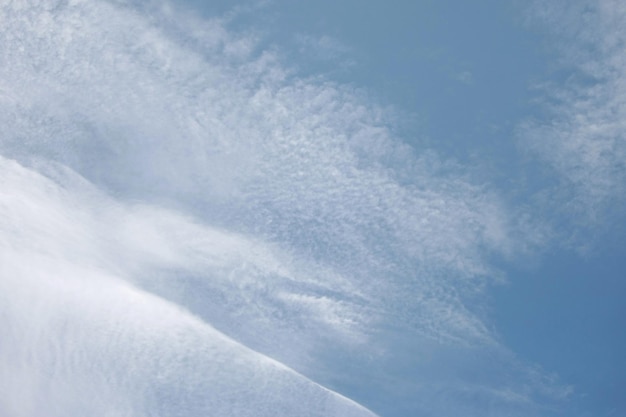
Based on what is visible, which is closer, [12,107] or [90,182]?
[12,107]

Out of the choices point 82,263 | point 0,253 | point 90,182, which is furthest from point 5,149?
point 0,253

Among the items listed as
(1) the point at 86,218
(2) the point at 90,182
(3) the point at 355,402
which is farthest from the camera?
(3) the point at 355,402

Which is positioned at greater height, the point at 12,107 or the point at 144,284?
the point at 12,107

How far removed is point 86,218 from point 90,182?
1.86 meters

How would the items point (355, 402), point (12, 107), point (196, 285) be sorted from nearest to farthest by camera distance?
point (12, 107) < point (196, 285) < point (355, 402)

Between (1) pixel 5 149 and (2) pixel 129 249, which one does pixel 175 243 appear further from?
(1) pixel 5 149

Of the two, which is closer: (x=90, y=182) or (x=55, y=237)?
(x=90, y=182)

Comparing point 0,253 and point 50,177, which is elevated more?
point 50,177

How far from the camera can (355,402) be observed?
64.2 ft

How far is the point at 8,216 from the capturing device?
58.7ft

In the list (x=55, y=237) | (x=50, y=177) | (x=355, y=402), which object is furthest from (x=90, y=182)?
(x=355, y=402)

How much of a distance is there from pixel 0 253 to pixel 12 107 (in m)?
8.22

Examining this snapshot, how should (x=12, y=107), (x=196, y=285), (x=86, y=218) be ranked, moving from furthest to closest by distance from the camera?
(x=196, y=285), (x=86, y=218), (x=12, y=107)

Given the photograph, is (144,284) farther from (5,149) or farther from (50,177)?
(5,149)
